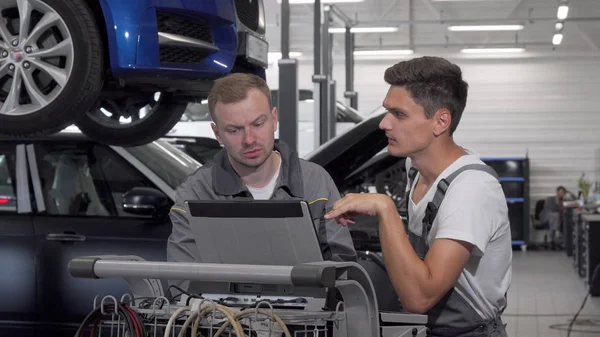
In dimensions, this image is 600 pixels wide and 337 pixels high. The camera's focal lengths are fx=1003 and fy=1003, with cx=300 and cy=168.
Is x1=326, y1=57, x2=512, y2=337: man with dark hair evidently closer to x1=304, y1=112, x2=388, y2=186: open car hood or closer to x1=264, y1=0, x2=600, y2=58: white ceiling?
x1=304, y1=112, x2=388, y2=186: open car hood

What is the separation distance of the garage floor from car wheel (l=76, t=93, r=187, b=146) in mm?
2713

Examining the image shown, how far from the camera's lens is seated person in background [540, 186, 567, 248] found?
21.2 m

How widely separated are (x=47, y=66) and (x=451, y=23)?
51.6 ft

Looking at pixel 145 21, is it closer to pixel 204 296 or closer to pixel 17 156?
pixel 17 156

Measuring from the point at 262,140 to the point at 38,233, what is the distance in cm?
311

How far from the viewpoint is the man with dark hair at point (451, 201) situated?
251 centimetres

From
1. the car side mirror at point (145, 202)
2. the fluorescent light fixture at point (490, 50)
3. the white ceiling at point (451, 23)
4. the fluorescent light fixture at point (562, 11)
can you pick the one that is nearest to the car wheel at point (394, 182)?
the car side mirror at point (145, 202)

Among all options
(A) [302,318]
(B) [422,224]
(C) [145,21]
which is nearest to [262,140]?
(B) [422,224]

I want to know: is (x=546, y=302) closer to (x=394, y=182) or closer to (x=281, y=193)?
(x=394, y=182)

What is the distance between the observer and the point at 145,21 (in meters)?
5.10

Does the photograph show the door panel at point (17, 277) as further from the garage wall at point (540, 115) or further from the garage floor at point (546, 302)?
the garage wall at point (540, 115)

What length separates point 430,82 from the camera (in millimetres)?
2600

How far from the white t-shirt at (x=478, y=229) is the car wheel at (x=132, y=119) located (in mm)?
3748

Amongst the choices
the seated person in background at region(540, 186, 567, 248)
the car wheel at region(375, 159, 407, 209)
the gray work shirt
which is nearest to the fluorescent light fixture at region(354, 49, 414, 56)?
the seated person in background at region(540, 186, 567, 248)
